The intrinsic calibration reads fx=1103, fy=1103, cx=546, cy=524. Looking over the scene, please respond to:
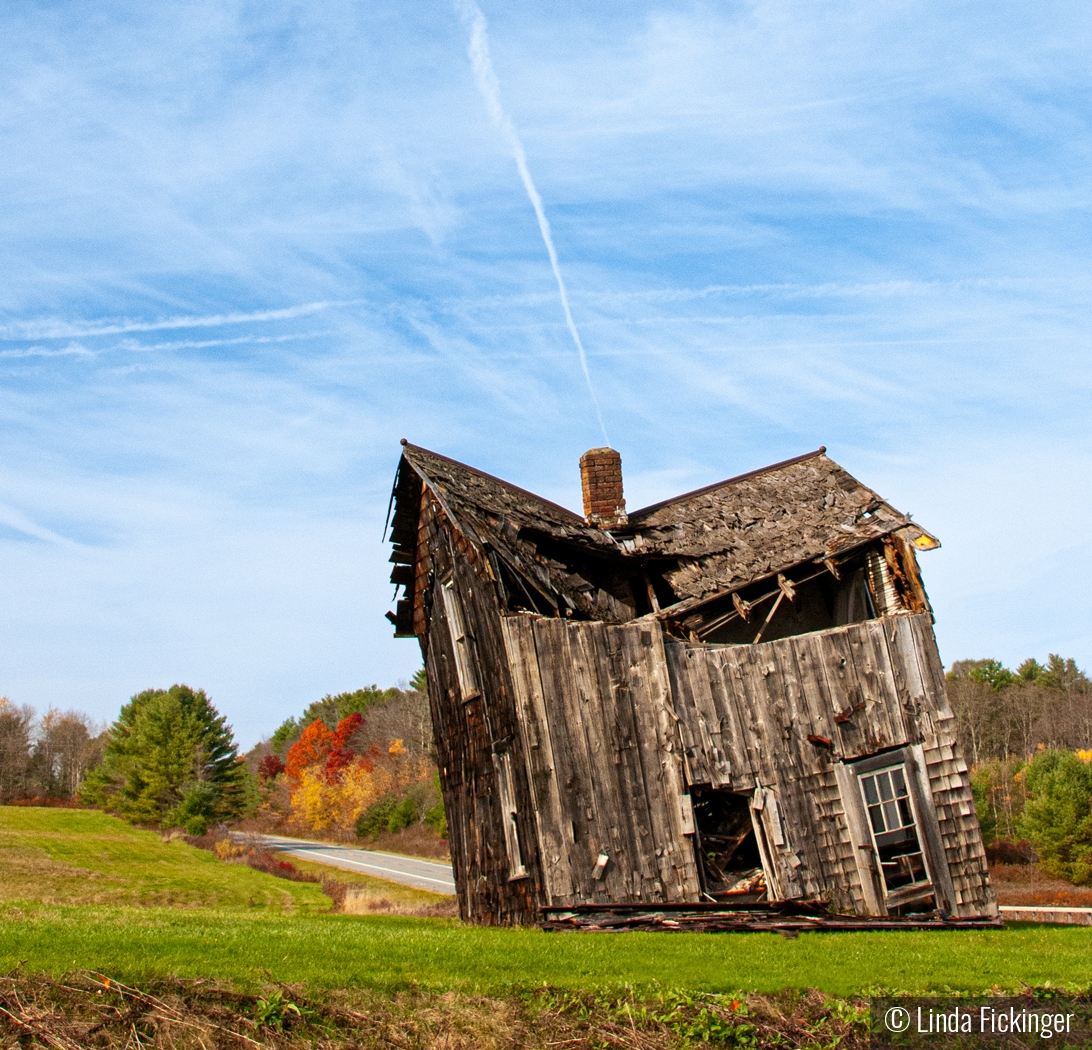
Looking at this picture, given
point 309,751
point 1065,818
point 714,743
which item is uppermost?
point 309,751

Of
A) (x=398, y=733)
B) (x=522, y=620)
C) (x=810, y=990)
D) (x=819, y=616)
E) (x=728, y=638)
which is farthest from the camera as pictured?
(x=398, y=733)

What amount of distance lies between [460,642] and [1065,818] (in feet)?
109

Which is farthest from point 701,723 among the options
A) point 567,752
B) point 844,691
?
point 844,691

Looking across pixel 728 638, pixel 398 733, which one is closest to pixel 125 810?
pixel 398 733

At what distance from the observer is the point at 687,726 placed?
57.9 ft

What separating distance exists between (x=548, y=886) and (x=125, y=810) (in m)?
53.6

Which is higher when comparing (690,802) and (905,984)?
(690,802)

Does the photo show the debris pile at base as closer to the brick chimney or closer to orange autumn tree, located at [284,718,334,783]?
the brick chimney

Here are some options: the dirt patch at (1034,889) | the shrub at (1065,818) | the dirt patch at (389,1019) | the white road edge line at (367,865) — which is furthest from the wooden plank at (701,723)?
the shrub at (1065,818)

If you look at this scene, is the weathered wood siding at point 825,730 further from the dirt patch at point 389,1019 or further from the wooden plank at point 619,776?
the dirt patch at point 389,1019

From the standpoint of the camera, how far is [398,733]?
82938mm

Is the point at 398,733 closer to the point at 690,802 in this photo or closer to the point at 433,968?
the point at 690,802

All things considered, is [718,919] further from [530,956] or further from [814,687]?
[530,956]

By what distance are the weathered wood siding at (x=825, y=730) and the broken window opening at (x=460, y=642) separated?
11.3 feet
